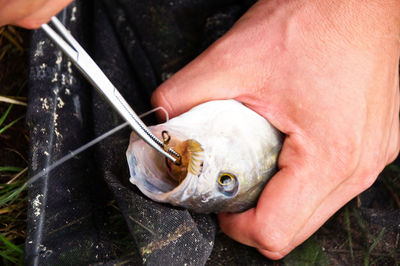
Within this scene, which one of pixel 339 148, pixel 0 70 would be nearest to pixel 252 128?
pixel 339 148

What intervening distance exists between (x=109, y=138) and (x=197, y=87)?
469mm

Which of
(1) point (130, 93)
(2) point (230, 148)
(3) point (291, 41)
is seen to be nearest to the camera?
(2) point (230, 148)

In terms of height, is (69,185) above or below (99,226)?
above

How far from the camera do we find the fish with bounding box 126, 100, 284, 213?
1.60 meters

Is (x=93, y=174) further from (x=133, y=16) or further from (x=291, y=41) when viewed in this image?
(x=291, y=41)

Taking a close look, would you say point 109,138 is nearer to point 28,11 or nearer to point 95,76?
point 95,76

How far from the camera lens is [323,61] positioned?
1951 millimetres

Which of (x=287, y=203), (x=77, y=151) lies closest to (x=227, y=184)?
(x=287, y=203)

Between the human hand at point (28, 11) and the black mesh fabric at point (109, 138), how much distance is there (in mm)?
795

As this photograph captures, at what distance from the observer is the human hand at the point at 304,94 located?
75.2 inches

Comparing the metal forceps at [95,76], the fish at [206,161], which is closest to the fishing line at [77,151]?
the fish at [206,161]

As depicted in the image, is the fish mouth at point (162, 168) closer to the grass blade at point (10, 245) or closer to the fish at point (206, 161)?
the fish at point (206, 161)

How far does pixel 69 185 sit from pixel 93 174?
15cm

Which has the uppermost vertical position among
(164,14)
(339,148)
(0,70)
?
(0,70)
